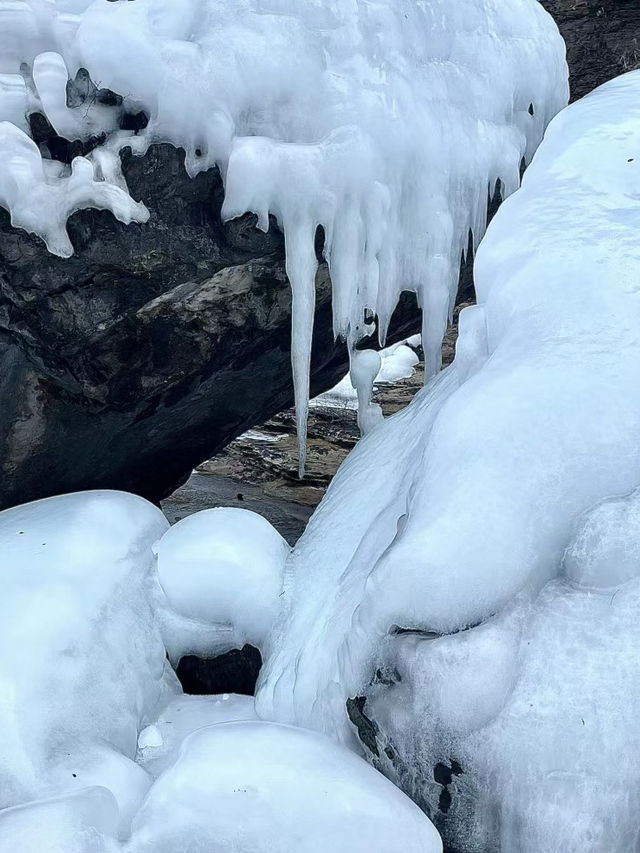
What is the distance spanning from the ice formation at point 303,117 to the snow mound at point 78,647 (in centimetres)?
49

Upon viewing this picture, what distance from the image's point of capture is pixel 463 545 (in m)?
1.28

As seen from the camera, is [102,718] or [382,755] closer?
[382,755]

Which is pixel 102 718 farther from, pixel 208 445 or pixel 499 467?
pixel 208 445

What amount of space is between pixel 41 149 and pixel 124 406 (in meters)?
0.57

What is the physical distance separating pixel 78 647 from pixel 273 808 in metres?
0.45

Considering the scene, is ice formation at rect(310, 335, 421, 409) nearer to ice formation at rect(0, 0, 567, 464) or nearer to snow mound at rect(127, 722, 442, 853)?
ice formation at rect(0, 0, 567, 464)

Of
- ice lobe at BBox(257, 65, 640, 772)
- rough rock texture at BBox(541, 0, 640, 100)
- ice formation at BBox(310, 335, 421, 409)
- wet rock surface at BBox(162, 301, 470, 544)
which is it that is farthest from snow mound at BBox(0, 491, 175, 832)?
ice formation at BBox(310, 335, 421, 409)

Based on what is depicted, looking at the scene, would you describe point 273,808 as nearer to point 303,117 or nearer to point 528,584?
point 528,584

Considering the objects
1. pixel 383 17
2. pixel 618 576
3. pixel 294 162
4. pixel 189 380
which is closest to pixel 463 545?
pixel 618 576

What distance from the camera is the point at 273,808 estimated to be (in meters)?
1.19

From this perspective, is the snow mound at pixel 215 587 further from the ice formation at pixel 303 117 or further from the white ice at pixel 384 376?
the white ice at pixel 384 376

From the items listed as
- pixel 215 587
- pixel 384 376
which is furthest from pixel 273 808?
pixel 384 376

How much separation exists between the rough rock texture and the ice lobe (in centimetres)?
146

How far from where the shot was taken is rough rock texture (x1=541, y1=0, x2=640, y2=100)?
296 cm
